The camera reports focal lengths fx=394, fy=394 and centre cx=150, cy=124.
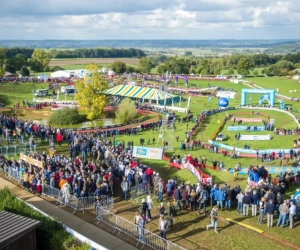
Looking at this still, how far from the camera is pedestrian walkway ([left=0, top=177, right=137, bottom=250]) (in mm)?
14250

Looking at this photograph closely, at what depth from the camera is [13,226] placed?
40.9 ft

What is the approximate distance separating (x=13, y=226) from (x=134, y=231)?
4.54 m

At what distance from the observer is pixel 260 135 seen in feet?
134

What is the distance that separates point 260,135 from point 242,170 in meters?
17.0

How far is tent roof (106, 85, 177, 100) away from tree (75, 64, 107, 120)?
521 inches

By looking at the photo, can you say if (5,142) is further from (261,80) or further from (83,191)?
(261,80)

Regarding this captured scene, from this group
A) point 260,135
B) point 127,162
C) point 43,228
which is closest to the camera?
point 43,228

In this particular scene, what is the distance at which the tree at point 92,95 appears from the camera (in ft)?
167

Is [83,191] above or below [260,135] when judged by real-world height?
above

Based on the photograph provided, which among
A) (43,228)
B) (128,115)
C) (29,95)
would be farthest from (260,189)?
(29,95)

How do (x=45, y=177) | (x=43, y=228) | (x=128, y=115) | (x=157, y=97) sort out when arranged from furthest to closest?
(x=157, y=97) → (x=128, y=115) → (x=45, y=177) → (x=43, y=228)

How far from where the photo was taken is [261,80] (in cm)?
10444

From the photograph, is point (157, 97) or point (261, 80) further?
point (261, 80)

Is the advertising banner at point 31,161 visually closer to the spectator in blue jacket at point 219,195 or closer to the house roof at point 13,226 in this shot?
the house roof at point 13,226
